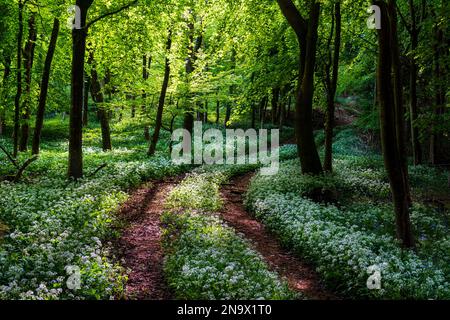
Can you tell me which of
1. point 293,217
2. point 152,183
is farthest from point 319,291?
point 152,183

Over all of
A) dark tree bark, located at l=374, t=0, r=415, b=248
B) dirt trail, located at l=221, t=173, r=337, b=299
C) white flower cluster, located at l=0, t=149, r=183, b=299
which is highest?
dark tree bark, located at l=374, t=0, r=415, b=248

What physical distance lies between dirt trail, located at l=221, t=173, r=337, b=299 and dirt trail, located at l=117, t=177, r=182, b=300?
2.55m

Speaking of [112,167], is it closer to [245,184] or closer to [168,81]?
[245,184]

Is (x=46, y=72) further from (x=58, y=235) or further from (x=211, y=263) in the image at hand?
(x=211, y=263)

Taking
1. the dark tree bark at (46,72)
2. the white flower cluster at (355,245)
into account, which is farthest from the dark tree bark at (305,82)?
the dark tree bark at (46,72)

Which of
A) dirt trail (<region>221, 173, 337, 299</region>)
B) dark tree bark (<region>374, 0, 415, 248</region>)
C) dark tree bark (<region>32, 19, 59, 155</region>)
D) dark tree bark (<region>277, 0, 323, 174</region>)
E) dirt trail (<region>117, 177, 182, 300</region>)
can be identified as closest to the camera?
dirt trail (<region>117, 177, 182, 300</region>)

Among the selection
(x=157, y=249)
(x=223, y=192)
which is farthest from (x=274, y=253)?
(x=223, y=192)

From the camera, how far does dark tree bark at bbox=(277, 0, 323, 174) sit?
15.9 m

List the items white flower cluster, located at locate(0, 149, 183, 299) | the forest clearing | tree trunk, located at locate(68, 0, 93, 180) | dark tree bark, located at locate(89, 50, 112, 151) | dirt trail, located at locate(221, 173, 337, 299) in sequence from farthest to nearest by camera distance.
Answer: dark tree bark, located at locate(89, 50, 112, 151), tree trunk, located at locate(68, 0, 93, 180), dirt trail, located at locate(221, 173, 337, 299), the forest clearing, white flower cluster, located at locate(0, 149, 183, 299)

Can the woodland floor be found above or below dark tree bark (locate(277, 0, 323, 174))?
below

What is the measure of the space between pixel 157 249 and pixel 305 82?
10.3m

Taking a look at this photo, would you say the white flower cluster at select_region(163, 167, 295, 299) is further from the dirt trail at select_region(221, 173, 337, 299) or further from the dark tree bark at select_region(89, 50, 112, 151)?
the dark tree bark at select_region(89, 50, 112, 151)

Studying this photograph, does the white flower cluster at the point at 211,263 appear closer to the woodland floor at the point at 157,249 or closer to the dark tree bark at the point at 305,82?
the woodland floor at the point at 157,249

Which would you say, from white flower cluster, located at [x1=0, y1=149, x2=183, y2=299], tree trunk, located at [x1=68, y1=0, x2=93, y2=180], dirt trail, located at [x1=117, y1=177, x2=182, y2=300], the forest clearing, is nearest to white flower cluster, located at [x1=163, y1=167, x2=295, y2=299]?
the forest clearing
